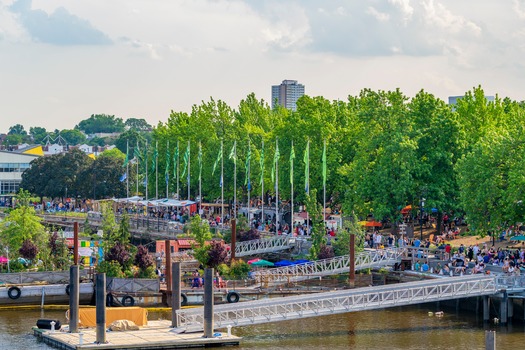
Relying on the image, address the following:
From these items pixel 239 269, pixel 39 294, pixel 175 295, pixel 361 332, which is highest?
pixel 239 269

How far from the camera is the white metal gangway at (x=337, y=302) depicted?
6775 centimetres

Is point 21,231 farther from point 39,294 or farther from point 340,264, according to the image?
point 340,264

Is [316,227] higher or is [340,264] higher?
[316,227]

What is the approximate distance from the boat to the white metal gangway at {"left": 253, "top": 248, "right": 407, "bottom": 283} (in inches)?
472

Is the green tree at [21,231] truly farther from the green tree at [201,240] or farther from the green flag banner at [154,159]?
the green flag banner at [154,159]

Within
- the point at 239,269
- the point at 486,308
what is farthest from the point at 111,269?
the point at 486,308

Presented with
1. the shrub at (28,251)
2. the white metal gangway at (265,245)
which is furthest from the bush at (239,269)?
the shrub at (28,251)

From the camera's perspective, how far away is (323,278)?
87.7m

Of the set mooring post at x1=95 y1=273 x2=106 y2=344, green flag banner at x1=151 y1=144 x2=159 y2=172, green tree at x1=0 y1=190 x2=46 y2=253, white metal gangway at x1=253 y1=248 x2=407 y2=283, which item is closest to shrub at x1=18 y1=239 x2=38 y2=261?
green tree at x1=0 y1=190 x2=46 y2=253

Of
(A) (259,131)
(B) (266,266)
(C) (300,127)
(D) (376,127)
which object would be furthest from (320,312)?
(A) (259,131)

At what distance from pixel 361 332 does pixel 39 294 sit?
23715 millimetres

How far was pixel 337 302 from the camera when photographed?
71562 mm

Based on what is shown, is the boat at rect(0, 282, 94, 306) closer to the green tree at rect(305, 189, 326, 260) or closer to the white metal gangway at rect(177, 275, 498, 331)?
the white metal gangway at rect(177, 275, 498, 331)

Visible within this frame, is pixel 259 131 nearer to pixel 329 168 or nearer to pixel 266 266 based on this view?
pixel 329 168
